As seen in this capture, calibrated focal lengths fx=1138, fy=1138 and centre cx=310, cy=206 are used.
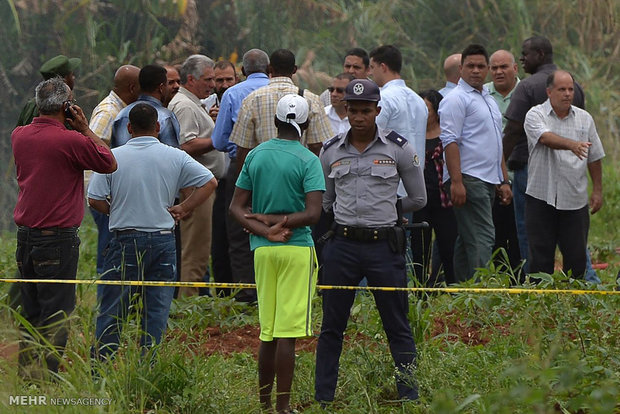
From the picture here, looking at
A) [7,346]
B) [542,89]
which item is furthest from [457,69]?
[7,346]

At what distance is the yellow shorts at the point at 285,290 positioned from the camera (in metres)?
6.12

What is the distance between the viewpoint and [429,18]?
17.7m

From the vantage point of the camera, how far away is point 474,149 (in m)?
9.30

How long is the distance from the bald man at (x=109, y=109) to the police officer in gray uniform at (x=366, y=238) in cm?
219

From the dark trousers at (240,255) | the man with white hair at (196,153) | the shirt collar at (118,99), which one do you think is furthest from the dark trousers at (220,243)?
the shirt collar at (118,99)

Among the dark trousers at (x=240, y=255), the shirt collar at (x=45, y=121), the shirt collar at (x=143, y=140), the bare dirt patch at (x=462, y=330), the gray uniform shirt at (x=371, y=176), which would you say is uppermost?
the shirt collar at (x=45, y=121)

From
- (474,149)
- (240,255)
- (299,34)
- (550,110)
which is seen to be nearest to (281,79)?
(240,255)

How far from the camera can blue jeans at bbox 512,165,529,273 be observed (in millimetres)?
9617

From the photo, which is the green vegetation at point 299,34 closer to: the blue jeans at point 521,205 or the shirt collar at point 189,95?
the shirt collar at point 189,95

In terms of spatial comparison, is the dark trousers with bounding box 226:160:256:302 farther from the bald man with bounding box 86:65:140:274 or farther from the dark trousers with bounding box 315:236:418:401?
the dark trousers with bounding box 315:236:418:401

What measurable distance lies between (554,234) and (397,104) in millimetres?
1606

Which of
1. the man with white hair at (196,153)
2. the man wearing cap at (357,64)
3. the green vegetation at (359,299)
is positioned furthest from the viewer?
the man wearing cap at (357,64)

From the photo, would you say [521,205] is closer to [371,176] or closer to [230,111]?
[230,111]

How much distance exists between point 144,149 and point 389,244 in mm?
1561
